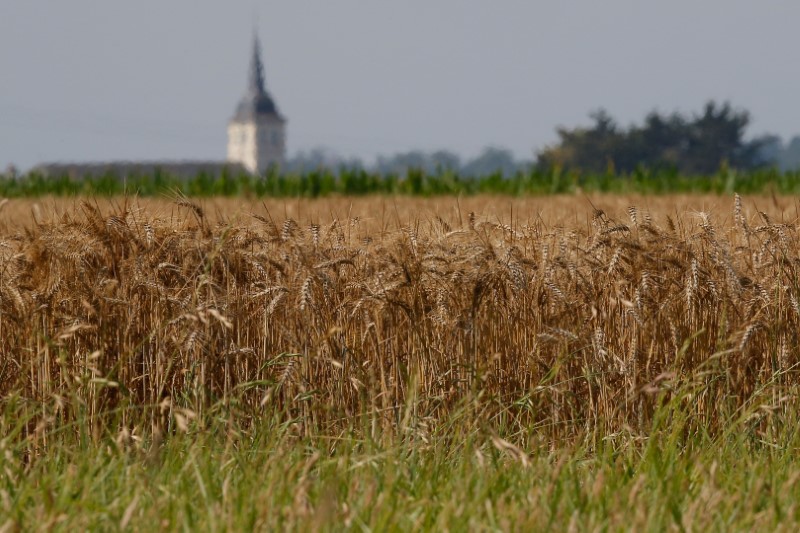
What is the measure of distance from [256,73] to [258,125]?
6904mm

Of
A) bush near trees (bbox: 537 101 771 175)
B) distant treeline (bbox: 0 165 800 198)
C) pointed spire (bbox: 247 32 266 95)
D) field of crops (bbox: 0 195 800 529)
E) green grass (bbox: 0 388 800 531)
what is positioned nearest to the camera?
green grass (bbox: 0 388 800 531)

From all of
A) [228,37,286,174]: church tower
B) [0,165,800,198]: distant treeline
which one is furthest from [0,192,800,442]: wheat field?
[228,37,286,174]: church tower

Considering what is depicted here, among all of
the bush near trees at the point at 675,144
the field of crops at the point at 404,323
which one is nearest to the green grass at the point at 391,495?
the field of crops at the point at 404,323

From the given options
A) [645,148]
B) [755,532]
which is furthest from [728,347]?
[645,148]

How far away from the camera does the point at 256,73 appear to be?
135 metres

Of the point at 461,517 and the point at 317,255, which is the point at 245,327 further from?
the point at 461,517

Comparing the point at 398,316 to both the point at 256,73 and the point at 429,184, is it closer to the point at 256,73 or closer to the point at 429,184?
the point at 429,184

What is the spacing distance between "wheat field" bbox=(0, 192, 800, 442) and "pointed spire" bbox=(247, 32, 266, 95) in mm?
128911

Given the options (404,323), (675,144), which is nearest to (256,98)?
(675,144)

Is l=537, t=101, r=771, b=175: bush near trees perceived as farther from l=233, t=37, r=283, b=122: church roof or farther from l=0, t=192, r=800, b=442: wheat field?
l=233, t=37, r=283, b=122: church roof

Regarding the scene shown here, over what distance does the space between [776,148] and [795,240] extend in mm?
186933

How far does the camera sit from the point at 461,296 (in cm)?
471

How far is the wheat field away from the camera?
4621 millimetres

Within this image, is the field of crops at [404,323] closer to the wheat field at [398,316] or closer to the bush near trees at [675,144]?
the wheat field at [398,316]
